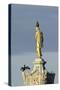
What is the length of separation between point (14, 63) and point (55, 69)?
0.31 m

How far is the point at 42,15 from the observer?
8.69 feet

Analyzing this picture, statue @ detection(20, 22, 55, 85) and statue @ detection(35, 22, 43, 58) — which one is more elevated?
statue @ detection(35, 22, 43, 58)

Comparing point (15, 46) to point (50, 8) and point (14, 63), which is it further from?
point (50, 8)

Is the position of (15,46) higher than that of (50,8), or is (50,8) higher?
(50,8)

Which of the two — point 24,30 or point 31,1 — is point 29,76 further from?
point 31,1

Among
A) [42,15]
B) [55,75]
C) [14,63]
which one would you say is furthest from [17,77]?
[42,15]

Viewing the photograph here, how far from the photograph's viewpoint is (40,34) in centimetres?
264

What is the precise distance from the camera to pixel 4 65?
8.41 ft

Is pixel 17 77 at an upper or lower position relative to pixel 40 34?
lower

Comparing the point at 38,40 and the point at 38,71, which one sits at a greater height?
the point at 38,40

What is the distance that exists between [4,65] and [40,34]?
0.33 meters

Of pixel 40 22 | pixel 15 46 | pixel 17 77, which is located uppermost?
pixel 40 22

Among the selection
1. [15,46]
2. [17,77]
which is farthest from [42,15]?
[17,77]

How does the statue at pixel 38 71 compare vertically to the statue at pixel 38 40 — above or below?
below
